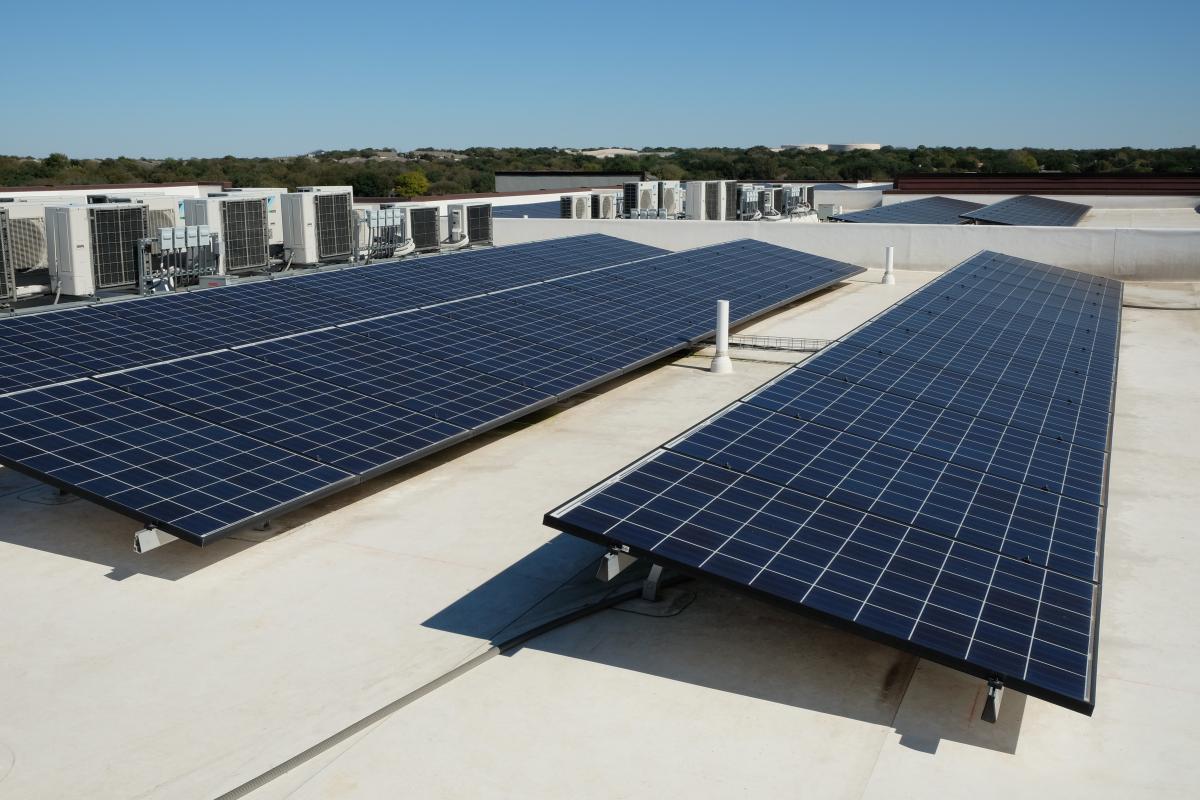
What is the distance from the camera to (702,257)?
3422cm

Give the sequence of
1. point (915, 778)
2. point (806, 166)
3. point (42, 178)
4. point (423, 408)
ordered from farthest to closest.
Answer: point (806, 166) → point (42, 178) → point (423, 408) → point (915, 778)

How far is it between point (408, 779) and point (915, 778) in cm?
416

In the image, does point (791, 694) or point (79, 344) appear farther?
point (79, 344)

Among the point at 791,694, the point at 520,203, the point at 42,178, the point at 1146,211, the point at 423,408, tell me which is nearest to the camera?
the point at 791,694

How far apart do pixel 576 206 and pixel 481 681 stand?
120ft

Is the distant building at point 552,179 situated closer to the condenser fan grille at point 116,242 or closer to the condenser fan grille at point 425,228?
the condenser fan grille at point 425,228

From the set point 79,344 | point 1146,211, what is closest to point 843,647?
point 79,344

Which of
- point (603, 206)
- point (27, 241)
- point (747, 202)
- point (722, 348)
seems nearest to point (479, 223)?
point (603, 206)

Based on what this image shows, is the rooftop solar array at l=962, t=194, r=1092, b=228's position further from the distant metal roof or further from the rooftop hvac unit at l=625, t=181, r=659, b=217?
the rooftop hvac unit at l=625, t=181, r=659, b=217

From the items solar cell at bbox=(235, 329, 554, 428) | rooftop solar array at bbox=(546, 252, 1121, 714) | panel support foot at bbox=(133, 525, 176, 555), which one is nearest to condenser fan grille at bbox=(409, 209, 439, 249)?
solar cell at bbox=(235, 329, 554, 428)

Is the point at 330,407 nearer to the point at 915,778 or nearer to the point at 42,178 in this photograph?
the point at 915,778

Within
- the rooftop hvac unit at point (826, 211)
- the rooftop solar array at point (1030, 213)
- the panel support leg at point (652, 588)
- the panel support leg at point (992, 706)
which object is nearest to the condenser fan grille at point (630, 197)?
the rooftop hvac unit at point (826, 211)

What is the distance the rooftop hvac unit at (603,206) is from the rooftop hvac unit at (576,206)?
14.8 inches

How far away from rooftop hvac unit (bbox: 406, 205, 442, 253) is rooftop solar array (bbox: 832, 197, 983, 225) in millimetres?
18298
